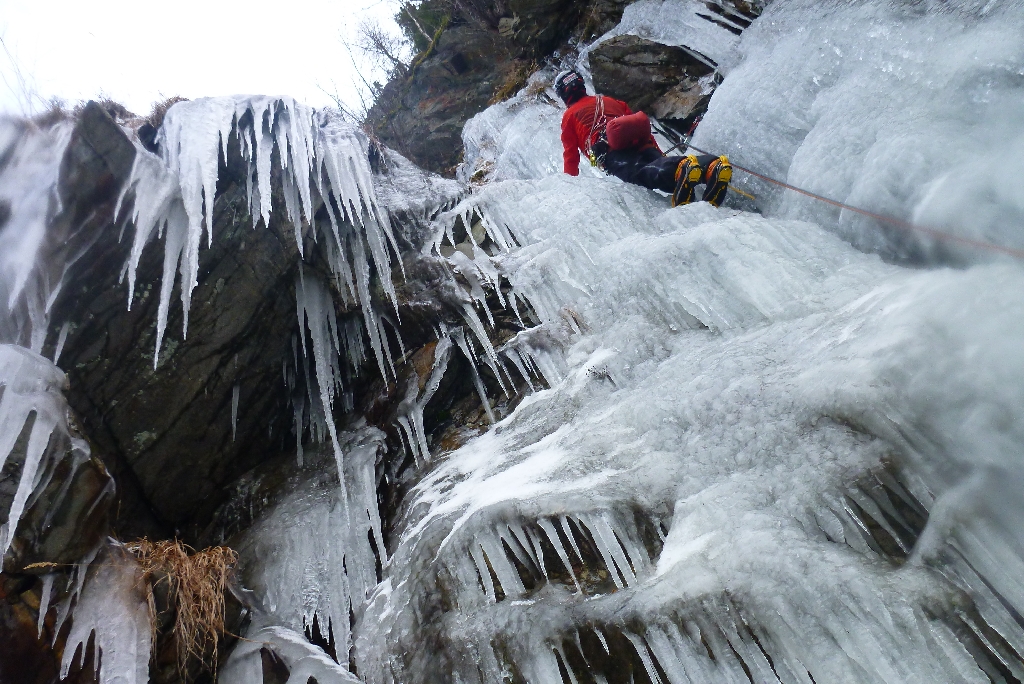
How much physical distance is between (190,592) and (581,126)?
4.24 meters

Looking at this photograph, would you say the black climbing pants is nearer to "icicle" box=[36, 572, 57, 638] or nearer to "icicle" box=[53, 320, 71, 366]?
"icicle" box=[53, 320, 71, 366]

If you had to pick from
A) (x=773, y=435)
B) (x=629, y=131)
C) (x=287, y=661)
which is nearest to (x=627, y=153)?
(x=629, y=131)

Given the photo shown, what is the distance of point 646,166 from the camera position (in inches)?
157

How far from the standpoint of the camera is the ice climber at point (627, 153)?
3664mm

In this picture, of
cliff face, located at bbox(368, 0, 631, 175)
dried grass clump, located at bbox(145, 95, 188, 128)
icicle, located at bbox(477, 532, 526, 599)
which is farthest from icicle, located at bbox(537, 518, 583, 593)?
cliff face, located at bbox(368, 0, 631, 175)

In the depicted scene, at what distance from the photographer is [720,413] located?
7.20 ft

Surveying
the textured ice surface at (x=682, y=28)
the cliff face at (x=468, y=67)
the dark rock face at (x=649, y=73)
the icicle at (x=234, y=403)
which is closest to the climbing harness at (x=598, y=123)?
the dark rock face at (x=649, y=73)

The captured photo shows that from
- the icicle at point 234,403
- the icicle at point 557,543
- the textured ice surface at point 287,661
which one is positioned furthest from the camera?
Answer: the icicle at point 234,403

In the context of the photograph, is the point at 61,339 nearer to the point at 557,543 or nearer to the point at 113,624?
the point at 113,624

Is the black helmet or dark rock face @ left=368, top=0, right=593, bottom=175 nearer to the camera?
the black helmet

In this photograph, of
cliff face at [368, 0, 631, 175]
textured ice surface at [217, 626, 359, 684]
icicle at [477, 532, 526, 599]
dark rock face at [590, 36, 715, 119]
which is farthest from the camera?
cliff face at [368, 0, 631, 175]

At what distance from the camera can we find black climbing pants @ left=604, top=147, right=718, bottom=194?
3824 mm

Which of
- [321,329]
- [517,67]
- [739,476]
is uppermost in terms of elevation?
[517,67]

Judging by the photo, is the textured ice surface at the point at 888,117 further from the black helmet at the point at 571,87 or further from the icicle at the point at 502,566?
the icicle at the point at 502,566
